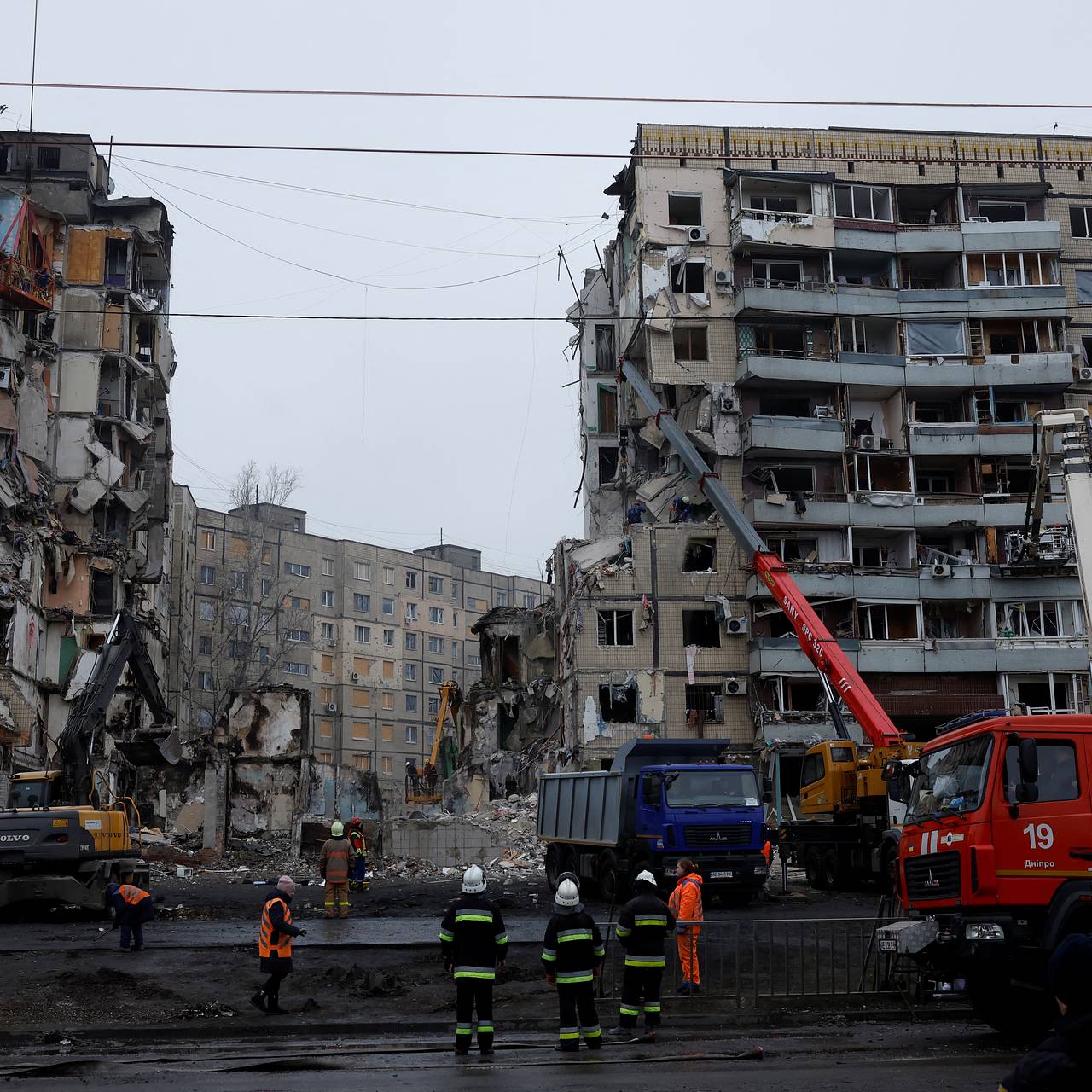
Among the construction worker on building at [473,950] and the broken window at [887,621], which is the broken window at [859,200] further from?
the construction worker on building at [473,950]

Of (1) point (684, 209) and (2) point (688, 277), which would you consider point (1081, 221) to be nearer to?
(1) point (684, 209)

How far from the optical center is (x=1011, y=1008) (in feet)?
40.7

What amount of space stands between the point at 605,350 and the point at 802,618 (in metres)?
27.5

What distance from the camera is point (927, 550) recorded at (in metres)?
50.8

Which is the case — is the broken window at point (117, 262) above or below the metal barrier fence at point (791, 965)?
above

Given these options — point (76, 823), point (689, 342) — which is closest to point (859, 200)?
point (689, 342)

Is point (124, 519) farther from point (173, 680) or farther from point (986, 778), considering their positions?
point (986, 778)

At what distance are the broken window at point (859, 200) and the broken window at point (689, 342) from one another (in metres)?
7.26

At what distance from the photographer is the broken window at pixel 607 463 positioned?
191ft

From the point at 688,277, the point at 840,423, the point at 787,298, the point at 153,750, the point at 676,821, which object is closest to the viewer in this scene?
the point at 676,821

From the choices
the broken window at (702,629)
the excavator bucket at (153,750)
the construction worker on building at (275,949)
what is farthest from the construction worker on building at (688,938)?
the broken window at (702,629)

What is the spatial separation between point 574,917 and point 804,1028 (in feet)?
11.0

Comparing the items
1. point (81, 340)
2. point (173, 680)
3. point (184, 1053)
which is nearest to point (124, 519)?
point (81, 340)

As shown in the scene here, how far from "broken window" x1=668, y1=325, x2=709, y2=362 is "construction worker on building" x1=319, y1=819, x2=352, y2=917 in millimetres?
31018
